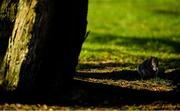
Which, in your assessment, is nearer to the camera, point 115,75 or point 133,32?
point 115,75

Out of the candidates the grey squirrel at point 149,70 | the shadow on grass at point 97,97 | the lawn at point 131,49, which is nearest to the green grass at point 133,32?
the lawn at point 131,49

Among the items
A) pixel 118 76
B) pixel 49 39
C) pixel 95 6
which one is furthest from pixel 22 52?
pixel 95 6

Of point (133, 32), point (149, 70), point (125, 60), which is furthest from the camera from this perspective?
point (133, 32)

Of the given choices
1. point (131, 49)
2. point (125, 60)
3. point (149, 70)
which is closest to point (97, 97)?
point (149, 70)

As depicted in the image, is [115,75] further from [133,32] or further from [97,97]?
[133,32]

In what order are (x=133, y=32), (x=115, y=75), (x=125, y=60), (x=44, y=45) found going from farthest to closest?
1. (x=133, y=32)
2. (x=125, y=60)
3. (x=115, y=75)
4. (x=44, y=45)

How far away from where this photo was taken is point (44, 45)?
34.2ft

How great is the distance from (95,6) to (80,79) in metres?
24.1

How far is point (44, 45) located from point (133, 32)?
15.4 metres

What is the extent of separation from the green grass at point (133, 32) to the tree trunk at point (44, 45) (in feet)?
14.9

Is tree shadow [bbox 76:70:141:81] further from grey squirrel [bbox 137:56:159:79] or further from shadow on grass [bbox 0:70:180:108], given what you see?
shadow on grass [bbox 0:70:180:108]

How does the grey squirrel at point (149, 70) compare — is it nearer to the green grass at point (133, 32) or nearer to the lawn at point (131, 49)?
the lawn at point (131, 49)

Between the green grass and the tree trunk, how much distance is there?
455 cm

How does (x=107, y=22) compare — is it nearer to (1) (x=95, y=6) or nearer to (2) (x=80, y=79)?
(1) (x=95, y=6)
